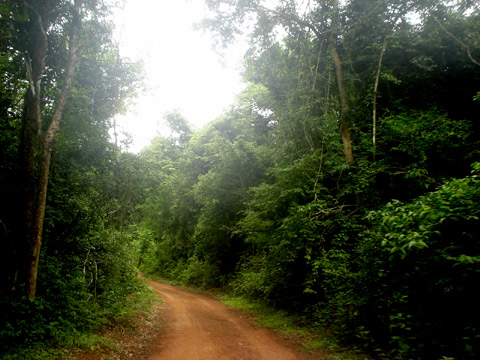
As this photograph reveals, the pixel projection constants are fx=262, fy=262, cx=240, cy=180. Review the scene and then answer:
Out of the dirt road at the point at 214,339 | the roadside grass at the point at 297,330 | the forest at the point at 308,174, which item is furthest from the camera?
the dirt road at the point at 214,339

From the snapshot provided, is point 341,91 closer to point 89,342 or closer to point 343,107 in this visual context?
point 343,107

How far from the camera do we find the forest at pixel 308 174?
4301 millimetres

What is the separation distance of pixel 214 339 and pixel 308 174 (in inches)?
229

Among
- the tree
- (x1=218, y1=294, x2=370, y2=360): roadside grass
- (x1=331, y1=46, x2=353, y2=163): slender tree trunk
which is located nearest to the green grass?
the tree

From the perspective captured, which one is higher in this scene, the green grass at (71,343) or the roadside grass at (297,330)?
the green grass at (71,343)

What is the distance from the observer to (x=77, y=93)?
23.7 feet

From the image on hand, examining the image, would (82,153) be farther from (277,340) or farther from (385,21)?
(385,21)

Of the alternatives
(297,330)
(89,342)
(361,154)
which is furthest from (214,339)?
(361,154)

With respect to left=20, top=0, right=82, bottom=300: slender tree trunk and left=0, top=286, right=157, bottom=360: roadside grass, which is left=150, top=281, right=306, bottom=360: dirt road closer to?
left=0, top=286, right=157, bottom=360: roadside grass

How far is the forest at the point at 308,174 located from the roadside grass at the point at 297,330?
0.30 meters

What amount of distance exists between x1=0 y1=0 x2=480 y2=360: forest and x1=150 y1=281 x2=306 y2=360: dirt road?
61.3 inches

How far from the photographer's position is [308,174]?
Result: 9.10 meters

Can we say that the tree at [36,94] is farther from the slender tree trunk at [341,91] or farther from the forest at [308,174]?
the slender tree trunk at [341,91]

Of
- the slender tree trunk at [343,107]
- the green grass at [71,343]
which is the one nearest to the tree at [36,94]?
the green grass at [71,343]
